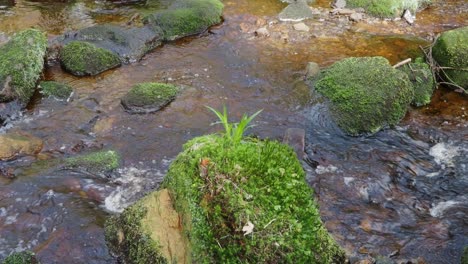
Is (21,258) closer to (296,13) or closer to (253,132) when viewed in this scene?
(253,132)

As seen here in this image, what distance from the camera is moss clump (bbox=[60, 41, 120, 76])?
7.95 m

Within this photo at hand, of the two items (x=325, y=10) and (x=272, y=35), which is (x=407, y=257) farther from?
(x=325, y=10)

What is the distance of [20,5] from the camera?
10484mm

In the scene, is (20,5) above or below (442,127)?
above

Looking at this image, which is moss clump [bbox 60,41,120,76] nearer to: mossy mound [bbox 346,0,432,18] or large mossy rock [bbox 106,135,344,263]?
large mossy rock [bbox 106,135,344,263]

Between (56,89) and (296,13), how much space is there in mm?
5700

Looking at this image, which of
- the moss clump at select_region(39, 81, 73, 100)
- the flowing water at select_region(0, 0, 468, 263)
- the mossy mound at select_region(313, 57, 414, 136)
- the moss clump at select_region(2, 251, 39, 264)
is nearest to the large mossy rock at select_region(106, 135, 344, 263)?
the moss clump at select_region(2, 251, 39, 264)

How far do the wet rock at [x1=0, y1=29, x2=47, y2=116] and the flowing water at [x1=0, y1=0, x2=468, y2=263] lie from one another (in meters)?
0.30

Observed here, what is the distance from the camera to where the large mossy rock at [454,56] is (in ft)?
25.4

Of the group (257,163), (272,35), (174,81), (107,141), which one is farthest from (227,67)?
(257,163)

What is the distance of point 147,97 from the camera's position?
7160 mm

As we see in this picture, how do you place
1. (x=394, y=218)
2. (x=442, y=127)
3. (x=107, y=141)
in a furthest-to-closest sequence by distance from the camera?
(x=442, y=127) < (x=107, y=141) < (x=394, y=218)

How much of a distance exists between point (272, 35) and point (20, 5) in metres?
6.02

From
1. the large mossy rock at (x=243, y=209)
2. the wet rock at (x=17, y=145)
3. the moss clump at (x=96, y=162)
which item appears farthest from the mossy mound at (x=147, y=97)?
the large mossy rock at (x=243, y=209)
